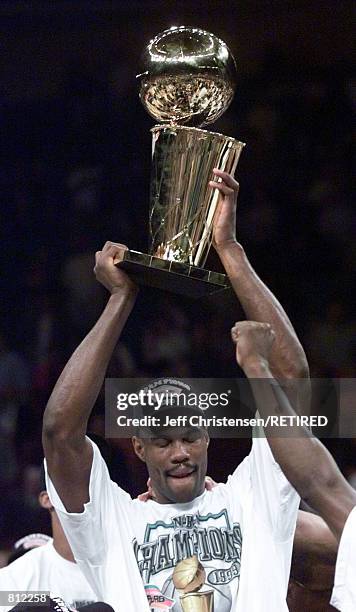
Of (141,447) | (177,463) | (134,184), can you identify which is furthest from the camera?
(134,184)

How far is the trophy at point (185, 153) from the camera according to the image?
2611 millimetres

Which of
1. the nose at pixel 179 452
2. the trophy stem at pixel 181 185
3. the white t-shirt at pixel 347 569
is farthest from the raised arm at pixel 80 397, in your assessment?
the white t-shirt at pixel 347 569

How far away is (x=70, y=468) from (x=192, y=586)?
1.28 ft

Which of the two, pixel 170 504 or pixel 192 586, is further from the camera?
pixel 170 504

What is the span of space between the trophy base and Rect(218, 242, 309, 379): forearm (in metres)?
0.09

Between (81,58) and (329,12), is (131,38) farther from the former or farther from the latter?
(329,12)

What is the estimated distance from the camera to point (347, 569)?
2.03 metres

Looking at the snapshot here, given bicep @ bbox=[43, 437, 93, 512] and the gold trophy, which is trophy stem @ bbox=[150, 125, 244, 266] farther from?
the gold trophy

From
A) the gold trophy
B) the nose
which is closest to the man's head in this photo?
the nose

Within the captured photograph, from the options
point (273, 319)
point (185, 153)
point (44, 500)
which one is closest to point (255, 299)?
point (273, 319)

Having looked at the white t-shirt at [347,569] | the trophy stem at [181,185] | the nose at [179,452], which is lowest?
the white t-shirt at [347,569]

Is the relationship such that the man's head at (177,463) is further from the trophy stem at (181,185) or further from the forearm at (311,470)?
the forearm at (311,470)

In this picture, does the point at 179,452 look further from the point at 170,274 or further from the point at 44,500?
the point at 44,500

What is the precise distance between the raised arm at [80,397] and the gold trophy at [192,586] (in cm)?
28
